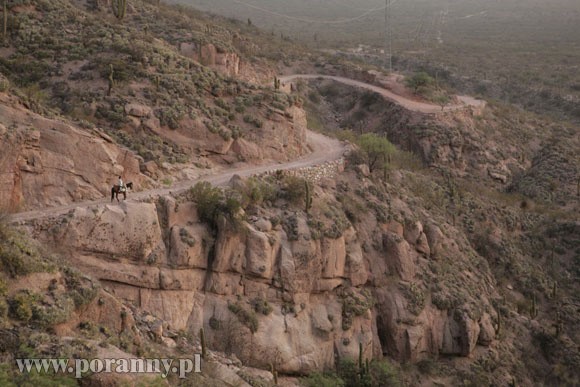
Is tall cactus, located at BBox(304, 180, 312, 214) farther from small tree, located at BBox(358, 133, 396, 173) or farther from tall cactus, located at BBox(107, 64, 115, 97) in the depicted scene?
tall cactus, located at BBox(107, 64, 115, 97)

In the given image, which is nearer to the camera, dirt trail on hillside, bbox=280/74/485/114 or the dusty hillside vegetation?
A: the dusty hillside vegetation

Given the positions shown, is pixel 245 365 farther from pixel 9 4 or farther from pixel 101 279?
pixel 9 4

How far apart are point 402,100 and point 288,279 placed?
1387 inches

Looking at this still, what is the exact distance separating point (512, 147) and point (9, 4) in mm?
42440

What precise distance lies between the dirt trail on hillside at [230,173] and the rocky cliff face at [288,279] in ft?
2.66

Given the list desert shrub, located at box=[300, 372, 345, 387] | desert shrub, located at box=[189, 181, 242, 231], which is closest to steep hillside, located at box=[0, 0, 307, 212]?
desert shrub, located at box=[189, 181, 242, 231]

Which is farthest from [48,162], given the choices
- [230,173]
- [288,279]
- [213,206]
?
[288,279]

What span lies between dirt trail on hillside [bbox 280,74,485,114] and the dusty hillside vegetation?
11549 millimetres

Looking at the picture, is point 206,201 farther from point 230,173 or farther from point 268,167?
point 268,167

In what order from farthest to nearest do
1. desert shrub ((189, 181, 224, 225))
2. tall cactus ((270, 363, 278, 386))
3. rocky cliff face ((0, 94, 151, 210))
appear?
desert shrub ((189, 181, 224, 225)), tall cactus ((270, 363, 278, 386)), rocky cliff face ((0, 94, 151, 210))

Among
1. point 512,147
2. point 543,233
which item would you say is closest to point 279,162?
point 543,233

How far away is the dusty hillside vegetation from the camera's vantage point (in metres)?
17.2

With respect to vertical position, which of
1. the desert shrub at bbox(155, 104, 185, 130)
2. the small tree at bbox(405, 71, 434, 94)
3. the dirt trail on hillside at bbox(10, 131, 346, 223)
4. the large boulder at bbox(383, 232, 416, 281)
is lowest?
the large boulder at bbox(383, 232, 416, 281)

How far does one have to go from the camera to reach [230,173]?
2689cm
